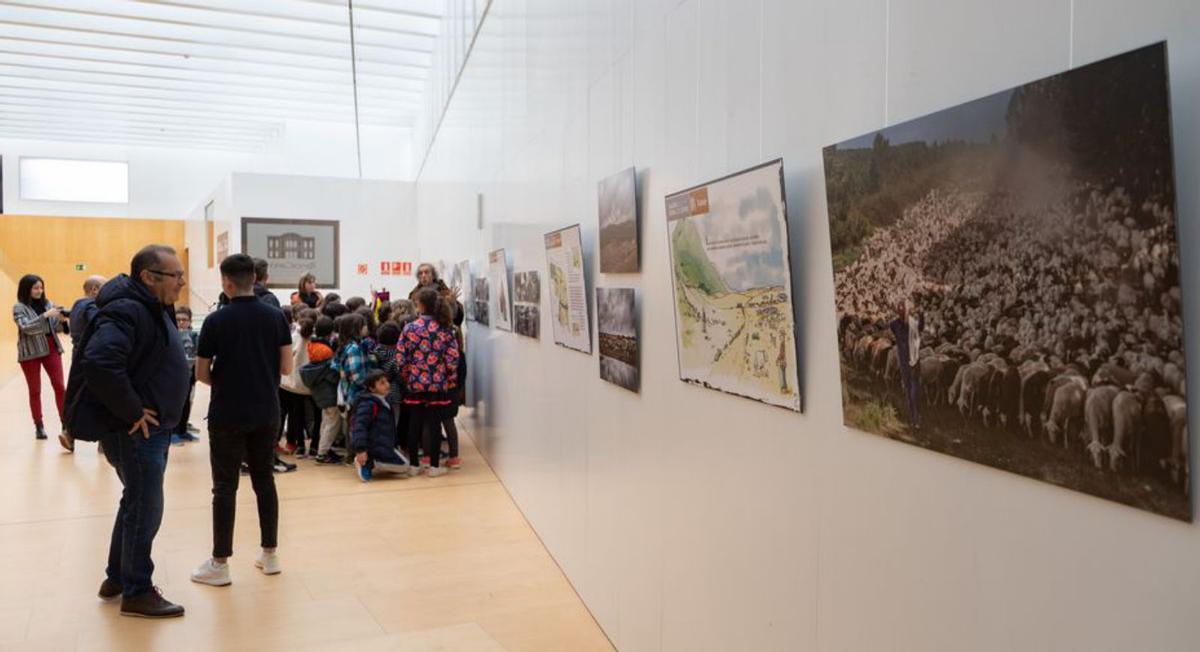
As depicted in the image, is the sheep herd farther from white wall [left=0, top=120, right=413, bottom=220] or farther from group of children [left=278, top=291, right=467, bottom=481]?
white wall [left=0, top=120, right=413, bottom=220]

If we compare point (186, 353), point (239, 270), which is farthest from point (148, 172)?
point (239, 270)

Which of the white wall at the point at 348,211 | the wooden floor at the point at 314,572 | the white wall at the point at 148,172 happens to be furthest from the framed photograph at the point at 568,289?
the white wall at the point at 148,172

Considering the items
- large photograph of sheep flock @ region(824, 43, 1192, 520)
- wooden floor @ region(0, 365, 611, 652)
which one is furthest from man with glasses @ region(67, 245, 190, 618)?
large photograph of sheep flock @ region(824, 43, 1192, 520)

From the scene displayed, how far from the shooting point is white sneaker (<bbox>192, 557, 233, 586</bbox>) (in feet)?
15.2

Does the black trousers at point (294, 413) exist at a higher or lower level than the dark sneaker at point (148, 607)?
higher

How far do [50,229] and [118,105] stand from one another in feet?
37.9

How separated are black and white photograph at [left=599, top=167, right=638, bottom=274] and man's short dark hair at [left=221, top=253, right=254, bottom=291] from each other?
1.99 meters

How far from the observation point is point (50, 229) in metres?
28.2

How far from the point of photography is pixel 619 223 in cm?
371

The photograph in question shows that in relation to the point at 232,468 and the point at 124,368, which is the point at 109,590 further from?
the point at 124,368

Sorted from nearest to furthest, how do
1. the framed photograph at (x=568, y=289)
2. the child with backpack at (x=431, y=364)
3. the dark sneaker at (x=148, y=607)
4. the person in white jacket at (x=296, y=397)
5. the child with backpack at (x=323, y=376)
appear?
the dark sneaker at (x=148, y=607) < the framed photograph at (x=568, y=289) < the child with backpack at (x=431, y=364) < the child with backpack at (x=323, y=376) < the person in white jacket at (x=296, y=397)

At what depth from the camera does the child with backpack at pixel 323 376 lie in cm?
751

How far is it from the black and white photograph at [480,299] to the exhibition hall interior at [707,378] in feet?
0.20

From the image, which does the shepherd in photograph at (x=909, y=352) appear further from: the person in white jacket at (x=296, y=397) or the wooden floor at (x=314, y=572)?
the person in white jacket at (x=296, y=397)
